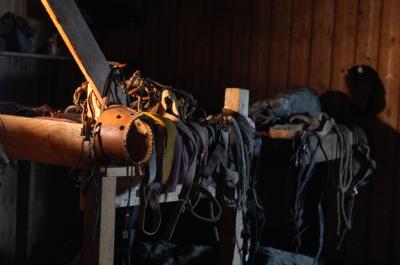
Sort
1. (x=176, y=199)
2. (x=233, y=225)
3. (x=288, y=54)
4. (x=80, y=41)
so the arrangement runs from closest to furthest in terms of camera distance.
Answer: (x=80, y=41) < (x=176, y=199) < (x=233, y=225) < (x=288, y=54)

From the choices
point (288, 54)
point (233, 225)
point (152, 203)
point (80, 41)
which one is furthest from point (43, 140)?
point (288, 54)

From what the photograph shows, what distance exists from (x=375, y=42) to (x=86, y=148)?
3742 mm

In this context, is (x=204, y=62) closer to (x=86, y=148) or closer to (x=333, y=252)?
(x=333, y=252)

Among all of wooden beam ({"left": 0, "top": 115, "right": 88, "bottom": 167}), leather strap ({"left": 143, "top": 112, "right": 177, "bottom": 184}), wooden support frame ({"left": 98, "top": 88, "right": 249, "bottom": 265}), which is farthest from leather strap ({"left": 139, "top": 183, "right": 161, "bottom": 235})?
wooden beam ({"left": 0, "top": 115, "right": 88, "bottom": 167})

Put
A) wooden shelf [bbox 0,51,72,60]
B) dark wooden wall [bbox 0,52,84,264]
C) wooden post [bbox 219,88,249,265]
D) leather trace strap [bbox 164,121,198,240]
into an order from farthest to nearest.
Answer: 1. dark wooden wall [bbox 0,52,84,264]
2. wooden shelf [bbox 0,51,72,60]
3. wooden post [bbox 219,88,249,265]
4. leather trace strap [bbox 164,121,198,240]

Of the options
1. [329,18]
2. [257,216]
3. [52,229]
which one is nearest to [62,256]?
[52,229]

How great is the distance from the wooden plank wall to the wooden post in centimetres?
235

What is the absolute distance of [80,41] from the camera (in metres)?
3.06

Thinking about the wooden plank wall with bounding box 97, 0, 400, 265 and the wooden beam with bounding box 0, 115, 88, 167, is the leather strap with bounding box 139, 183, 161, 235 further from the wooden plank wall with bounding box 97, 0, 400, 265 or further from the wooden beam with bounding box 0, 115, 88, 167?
the wooden plank wall with bounding box 97, 0, 400, 265

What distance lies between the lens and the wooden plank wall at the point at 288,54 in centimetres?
543

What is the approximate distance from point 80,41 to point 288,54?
352 centimetres

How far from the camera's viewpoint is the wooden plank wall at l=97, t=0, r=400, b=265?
5426 millimetres

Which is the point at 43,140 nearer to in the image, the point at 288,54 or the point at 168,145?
the point at 168,145

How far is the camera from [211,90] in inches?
268
